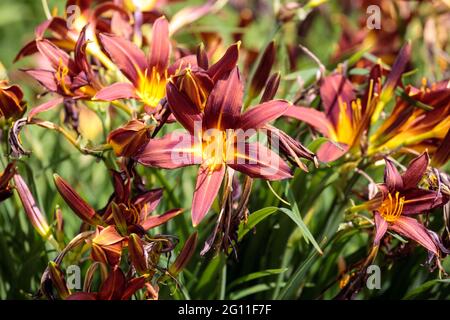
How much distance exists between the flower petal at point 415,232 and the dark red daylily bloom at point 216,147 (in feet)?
0.73

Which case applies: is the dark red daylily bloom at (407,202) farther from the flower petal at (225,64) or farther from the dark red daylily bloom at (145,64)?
the dark red daylily bloom at (145,64)

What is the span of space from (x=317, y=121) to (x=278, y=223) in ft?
0.75

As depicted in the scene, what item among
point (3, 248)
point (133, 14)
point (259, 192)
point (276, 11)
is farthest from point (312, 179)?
point (3, 248)

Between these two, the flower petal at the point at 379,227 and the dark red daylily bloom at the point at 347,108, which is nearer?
the flower petal at the point at 379,227

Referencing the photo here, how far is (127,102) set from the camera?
1275 mm

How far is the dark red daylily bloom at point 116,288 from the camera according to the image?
108 cm

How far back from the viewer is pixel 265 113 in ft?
3.44

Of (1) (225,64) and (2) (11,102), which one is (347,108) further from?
(2) (11,102)

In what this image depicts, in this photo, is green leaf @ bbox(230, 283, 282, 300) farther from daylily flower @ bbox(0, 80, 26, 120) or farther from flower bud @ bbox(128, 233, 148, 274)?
daylily flower @ bbox(0, 80, 26, 120)

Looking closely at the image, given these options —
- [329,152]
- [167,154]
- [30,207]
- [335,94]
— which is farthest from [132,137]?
[335,94]

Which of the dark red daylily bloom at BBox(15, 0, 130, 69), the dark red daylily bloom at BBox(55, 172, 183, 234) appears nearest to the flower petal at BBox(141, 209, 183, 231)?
the dark red daylily bloom at BBox(55, 172, 183, 234)

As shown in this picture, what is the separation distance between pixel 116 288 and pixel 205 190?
8.7 inches

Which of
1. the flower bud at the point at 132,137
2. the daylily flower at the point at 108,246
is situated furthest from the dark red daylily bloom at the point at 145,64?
the daylily flower at the point at 108,246
